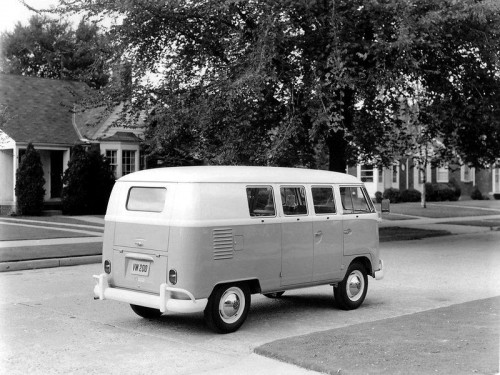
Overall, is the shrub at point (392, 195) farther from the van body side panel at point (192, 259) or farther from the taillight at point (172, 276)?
the taillight at point (172, 276)

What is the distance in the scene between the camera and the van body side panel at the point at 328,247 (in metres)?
9.35

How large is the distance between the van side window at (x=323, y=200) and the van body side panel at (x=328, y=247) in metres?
0.11

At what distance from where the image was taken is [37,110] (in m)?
31.4

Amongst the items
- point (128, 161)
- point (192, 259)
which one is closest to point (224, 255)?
point (192, 259)

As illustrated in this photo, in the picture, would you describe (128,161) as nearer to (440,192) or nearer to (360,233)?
(360,233)

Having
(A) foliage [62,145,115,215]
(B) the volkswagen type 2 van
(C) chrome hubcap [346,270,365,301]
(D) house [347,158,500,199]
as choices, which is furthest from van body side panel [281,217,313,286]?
(D) house [347,158,500,199]

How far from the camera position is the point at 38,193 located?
2783 centimetres

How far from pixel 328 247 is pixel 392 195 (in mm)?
35131

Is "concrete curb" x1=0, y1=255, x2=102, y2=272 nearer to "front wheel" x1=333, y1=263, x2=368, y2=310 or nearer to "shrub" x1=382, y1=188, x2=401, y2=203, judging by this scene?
"front wheel" x1=333, y1=263, x2=368, y2=310

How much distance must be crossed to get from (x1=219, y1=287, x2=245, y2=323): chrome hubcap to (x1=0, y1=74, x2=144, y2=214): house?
860 inches

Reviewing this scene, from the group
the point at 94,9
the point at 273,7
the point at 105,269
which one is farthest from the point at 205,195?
the point at 94,9

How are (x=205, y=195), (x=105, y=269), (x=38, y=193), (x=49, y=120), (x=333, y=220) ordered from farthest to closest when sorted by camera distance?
1. (x=49, y=120)
2. (x=38, y=193)
3. (x=333, y=220)
4. (x=105, y=269)
5. (x=205, y=195)

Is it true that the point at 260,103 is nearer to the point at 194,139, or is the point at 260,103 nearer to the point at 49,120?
the point at 194,139

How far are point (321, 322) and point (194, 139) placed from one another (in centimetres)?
1191
